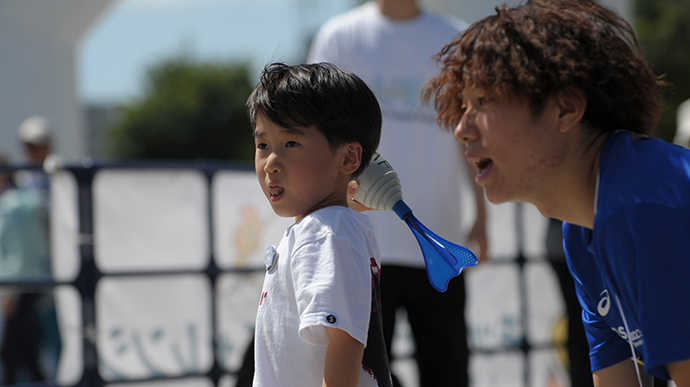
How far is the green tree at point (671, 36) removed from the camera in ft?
95.8

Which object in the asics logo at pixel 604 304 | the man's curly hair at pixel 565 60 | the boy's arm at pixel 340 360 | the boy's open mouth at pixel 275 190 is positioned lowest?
the boy's arm at pixel 340 360

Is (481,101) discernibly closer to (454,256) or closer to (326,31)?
(454,256)

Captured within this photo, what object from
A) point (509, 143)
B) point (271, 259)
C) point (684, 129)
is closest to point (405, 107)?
point (271, 259)

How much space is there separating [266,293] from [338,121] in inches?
13.8

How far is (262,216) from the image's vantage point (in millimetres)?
3779

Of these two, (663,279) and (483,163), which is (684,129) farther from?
(663,279)

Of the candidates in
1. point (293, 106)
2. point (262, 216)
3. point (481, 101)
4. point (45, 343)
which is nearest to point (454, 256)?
point (481, 101)

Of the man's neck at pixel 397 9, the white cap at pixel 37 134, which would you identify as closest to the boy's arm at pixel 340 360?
the man's neck at pixel 397 9

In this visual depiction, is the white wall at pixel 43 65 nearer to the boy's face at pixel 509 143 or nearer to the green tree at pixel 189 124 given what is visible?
the boy's face at pixel 509 143

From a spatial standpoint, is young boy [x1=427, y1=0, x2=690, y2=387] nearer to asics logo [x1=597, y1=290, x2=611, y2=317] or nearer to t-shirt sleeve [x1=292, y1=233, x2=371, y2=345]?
asics logo [x1=597, y1=290, x2=611, y2=317]

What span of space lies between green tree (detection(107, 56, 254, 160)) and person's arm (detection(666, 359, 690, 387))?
46.0 metres

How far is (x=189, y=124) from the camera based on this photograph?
157 feet

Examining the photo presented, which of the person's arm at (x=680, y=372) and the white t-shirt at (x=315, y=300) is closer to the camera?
the person's arm at (x=680, y=372)

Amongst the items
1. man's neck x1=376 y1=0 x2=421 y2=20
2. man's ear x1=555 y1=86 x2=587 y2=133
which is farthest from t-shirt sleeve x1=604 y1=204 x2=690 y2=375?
man's neck x1=376 y1=0 x2=421 y2=20
